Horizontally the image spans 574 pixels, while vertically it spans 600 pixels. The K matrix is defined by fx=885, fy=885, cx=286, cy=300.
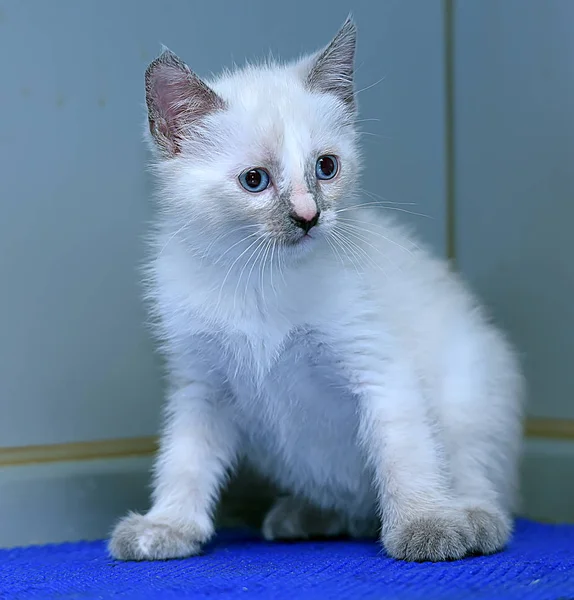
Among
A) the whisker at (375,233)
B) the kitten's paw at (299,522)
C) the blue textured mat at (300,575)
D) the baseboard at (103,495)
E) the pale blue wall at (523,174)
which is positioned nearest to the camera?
the blue textured mat at (300,575)

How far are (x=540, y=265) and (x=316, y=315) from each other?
0.79 m

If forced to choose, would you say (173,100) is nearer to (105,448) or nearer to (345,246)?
(345,246)

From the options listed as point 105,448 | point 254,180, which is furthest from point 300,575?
point 105,448

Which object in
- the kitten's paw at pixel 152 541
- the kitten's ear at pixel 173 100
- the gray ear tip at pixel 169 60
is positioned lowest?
the kitten's paw at pixel 152 541

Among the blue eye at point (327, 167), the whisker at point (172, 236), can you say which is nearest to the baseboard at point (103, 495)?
the whisker at point (172, 236)

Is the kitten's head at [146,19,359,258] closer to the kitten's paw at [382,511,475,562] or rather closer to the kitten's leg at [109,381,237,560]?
the kitten's leg at [109,381,237,560]

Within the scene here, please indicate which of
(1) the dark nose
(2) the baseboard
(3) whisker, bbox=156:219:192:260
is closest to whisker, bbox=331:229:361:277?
(1) the dark nose

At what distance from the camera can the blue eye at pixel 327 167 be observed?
1.51 metres

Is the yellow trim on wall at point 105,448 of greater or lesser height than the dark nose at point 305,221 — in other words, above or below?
below

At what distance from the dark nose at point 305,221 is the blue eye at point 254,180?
0.09 metres

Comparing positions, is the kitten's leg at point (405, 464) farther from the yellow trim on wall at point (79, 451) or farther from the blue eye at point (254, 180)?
the yellow trim on wall at point (79, 451)

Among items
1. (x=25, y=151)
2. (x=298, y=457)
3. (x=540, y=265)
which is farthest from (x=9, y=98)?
(x=540, y=265)

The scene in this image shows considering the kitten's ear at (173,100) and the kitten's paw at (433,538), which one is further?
the kitten's ear at (173,100)

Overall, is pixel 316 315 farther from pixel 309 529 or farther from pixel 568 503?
pixel 568 503
